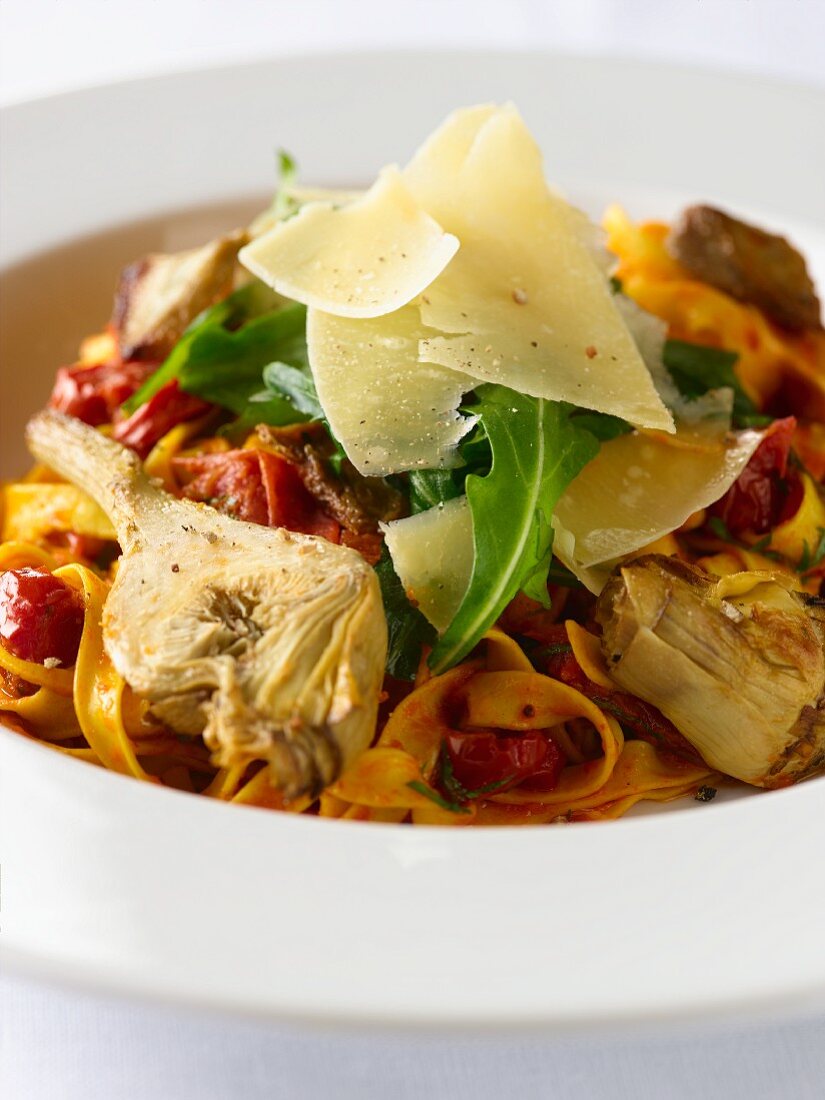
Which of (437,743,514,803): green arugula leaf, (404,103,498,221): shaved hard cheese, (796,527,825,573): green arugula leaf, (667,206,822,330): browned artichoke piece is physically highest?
(404,103,498,221): shaved hard cheese

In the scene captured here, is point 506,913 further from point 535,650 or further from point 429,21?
point 429,21

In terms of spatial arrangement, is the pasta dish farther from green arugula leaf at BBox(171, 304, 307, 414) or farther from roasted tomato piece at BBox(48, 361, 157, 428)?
roasted tomato piece at BBox(48, 361, 157, 428)

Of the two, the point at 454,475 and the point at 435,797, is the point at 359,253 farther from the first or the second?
the point at 435,797

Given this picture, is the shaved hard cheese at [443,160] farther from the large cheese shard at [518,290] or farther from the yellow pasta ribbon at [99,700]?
the yellow pasta ribbon at [99,700]

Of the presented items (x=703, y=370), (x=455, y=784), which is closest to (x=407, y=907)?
(x=455, y=784)

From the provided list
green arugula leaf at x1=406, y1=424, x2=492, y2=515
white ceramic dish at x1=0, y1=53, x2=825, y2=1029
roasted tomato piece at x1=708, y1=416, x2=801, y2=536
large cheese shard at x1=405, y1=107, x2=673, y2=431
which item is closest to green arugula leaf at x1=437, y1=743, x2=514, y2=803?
white ceramic dish at x1=0, y1=53, x2=825, y2=1029

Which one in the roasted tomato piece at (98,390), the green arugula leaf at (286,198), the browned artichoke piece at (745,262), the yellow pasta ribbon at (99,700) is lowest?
the yellow pasta ribbon at (99,700)

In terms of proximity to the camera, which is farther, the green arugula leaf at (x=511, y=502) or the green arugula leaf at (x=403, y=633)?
the green arugula leaf at (x=403, y=633)

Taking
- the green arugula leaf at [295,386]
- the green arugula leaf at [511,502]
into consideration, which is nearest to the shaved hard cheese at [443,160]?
the green arugula leaf at [295,386]

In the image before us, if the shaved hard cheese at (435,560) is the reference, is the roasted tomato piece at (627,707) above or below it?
below

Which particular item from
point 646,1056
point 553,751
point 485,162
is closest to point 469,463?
point 553,751
